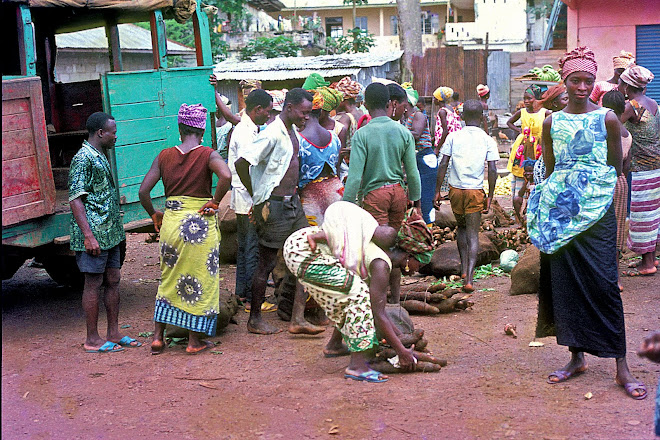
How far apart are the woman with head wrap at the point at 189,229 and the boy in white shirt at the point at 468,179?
2.72 meters

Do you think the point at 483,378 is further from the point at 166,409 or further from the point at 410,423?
the point at 166,409

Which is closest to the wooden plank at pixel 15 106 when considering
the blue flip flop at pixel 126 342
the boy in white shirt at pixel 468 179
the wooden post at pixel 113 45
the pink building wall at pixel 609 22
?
the wooden post at pixel 113 45

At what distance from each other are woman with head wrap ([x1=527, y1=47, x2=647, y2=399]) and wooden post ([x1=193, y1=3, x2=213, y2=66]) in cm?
404

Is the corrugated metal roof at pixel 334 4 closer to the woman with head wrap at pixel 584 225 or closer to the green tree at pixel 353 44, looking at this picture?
the green tree at pixel 353 44

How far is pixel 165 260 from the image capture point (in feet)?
17.5

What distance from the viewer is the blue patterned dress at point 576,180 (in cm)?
427

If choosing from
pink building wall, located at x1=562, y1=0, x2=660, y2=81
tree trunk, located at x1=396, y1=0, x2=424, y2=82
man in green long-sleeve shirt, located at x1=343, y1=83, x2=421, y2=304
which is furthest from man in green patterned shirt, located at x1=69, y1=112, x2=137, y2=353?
tree trunk, located at x1=396, y1=0, x2=424, y2=82

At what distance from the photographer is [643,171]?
23.3ft

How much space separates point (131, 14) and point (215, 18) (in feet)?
56.8

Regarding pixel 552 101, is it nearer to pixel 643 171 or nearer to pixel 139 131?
pixel 643 171

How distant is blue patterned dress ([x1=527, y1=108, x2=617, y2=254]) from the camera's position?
4.27 m

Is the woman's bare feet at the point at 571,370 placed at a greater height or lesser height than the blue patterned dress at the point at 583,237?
lesser

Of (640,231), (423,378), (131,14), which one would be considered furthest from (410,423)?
(131,14)

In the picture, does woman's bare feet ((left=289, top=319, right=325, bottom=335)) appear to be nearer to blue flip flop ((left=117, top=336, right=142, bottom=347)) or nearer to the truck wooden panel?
blue flip flop ((left=117, top=336, right=142, bottom=347))
